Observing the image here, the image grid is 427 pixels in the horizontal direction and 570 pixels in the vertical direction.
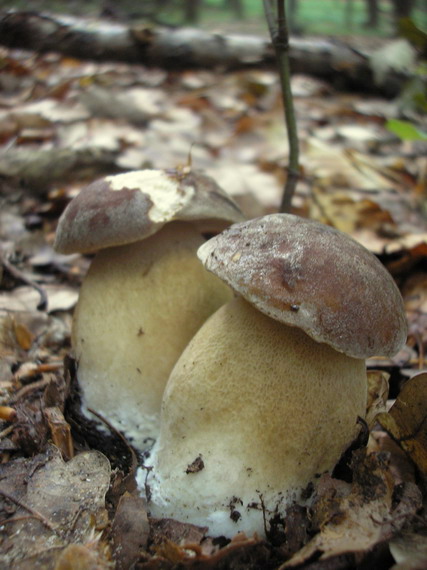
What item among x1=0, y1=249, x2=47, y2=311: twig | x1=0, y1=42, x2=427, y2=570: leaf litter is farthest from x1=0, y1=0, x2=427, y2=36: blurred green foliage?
x1=0, y1=249, x2=47, y2=311: twig

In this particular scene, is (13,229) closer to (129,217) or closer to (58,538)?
(129,217)

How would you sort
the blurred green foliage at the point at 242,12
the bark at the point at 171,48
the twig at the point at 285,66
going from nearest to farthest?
1. the twig at the point at 285,66
2. the bark at the point at 171,48
3. the blurred green foliage at the point at 242,12

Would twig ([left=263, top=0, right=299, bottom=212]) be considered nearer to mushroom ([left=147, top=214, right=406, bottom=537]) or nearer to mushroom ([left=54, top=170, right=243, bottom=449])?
mushroom ([left=54, top=170, right=243, bottom=449])

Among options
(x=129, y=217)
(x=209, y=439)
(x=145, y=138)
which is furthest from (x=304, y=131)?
(x=209, y=439)

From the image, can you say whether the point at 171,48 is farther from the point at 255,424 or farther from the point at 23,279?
the point at 255,424

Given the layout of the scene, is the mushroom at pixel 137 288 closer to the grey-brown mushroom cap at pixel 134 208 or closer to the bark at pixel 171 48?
the grey-brown mushroom cap at pixel 134 208

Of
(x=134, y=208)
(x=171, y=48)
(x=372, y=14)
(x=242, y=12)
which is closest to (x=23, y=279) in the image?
(x=134, y=208)

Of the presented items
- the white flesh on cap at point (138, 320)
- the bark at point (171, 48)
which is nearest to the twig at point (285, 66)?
the white flesh on cap at point (138, 320)
